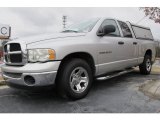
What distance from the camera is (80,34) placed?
400cm

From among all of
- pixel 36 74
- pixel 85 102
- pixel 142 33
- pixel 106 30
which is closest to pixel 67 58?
pixel 36 74

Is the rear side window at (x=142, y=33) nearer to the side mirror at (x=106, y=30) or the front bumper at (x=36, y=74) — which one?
the side mirror at (x=106, y=30)

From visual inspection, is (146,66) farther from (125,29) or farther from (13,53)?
(13,53)

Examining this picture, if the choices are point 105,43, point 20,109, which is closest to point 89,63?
point 105,43

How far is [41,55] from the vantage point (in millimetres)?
3309

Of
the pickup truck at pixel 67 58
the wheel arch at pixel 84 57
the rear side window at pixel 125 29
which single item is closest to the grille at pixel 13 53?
the pickup truck at pixel 67 58

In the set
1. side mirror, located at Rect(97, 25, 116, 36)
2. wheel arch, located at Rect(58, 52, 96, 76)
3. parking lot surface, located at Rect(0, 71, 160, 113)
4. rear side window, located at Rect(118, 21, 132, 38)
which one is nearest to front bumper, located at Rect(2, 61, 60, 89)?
wheel arch, located at Rect(58, 52, 96, 76)

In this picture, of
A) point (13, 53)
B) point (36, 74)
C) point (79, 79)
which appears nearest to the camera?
point (36, 74)

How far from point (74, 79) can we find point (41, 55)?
0.84 meters

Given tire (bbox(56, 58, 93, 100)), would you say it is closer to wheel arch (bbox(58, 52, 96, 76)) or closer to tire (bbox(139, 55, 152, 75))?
wheel arch (bbox(58, 52, 96, 76))

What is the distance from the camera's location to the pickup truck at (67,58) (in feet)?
10.8

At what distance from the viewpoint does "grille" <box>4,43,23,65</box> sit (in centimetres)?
348

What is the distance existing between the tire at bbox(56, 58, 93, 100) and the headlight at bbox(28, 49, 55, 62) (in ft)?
1.23

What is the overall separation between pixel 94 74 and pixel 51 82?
1236 millimetres
